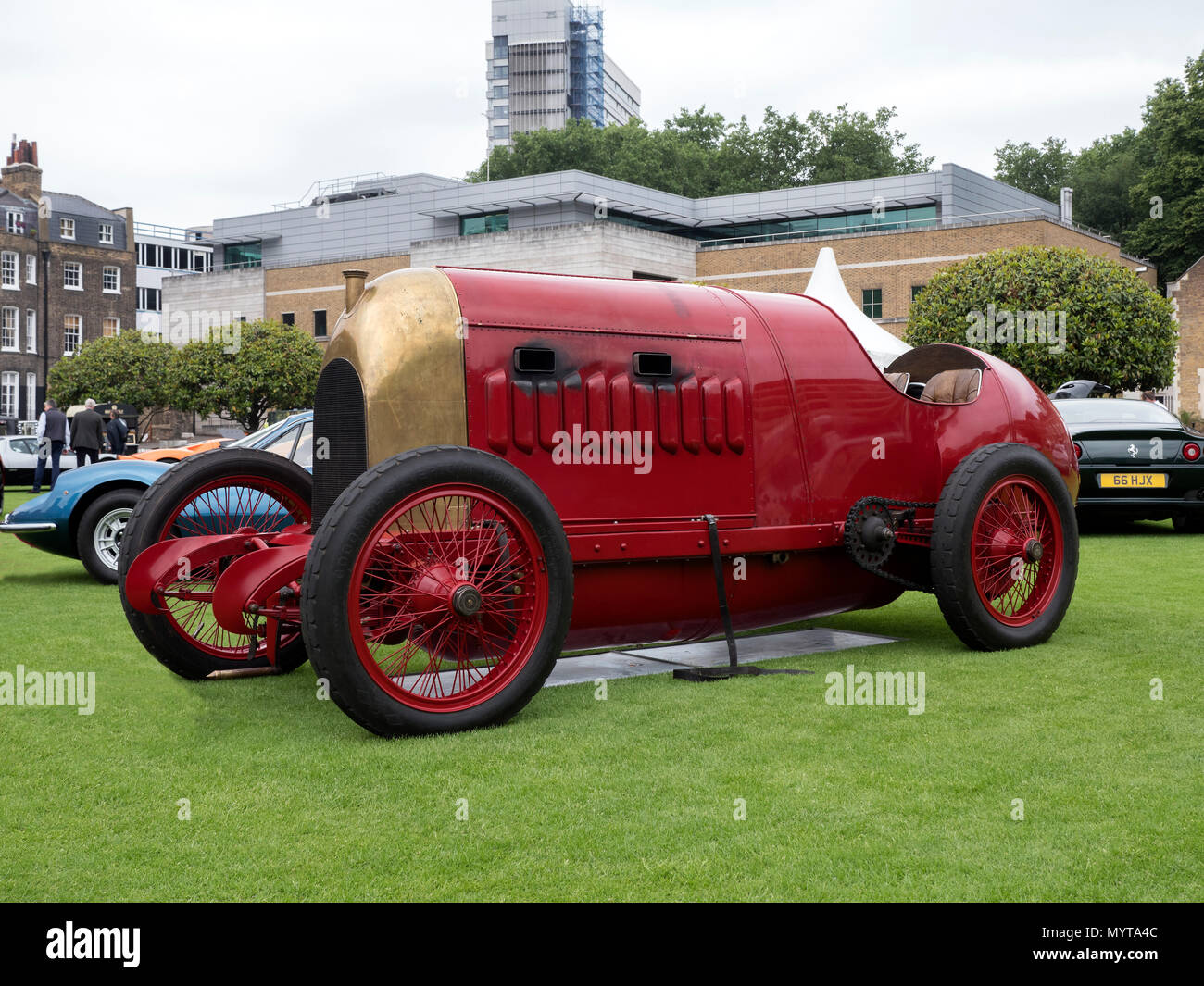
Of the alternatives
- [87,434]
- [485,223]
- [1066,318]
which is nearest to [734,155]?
[485,223]

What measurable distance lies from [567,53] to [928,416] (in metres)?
153

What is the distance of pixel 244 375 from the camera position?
151ft

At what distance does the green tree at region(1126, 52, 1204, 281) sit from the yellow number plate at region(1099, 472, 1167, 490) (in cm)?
4322

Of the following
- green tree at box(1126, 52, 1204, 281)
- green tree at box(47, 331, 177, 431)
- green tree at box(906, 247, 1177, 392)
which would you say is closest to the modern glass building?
green tree at box(1126, 52, 1204, 281)

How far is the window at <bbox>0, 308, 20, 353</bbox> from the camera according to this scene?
6138 centimetres

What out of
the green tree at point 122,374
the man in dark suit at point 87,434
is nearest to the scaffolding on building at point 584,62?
the green tree at point 122,374

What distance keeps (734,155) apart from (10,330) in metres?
46.7

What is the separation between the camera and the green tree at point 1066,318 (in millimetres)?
26344

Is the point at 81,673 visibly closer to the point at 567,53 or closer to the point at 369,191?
the point at 369,191

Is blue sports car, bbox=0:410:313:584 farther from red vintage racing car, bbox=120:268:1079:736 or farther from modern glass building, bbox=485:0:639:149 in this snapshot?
modern glass building, bbox=485:0:639:149

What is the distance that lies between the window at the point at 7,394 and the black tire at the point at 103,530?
56.4 m

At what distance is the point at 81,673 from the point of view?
19.7 ft

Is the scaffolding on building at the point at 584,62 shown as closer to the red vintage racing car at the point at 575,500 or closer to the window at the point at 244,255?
the window at the point at 244,255
